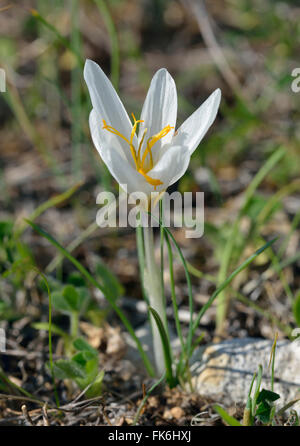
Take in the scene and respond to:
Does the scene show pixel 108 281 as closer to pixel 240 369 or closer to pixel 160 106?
pixel 240 369

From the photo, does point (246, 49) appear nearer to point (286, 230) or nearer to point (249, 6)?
point (249, 6)

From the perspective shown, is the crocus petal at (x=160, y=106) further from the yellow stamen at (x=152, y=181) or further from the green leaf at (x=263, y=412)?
the green leaf at (x=263, y=412)

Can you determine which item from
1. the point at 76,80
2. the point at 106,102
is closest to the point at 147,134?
the point at 106,102

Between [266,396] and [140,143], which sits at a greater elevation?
[140,143]

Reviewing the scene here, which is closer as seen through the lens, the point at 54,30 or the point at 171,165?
the point at 171,165

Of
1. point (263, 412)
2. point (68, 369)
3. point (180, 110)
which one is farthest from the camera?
point (180, 110)

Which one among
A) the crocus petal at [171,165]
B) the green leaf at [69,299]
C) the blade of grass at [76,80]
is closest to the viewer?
the crocus petal at [171,165]

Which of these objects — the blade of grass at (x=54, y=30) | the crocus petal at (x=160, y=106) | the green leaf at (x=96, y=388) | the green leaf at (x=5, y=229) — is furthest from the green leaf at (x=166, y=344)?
the blade of grass at (x=54, y=30)

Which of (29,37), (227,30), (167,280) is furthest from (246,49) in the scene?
(167,280)
